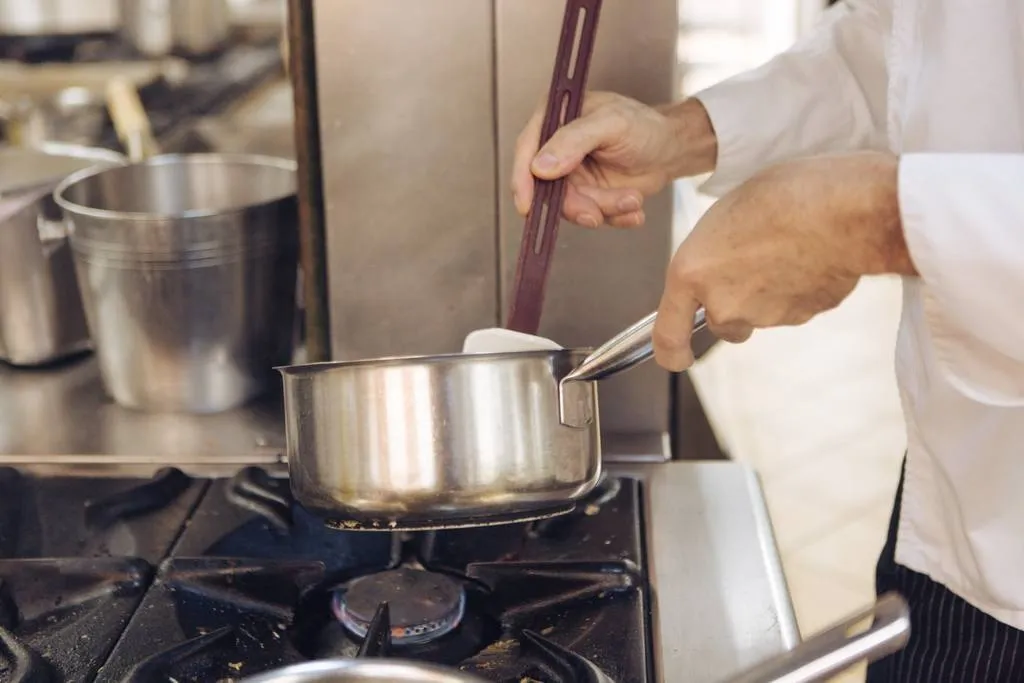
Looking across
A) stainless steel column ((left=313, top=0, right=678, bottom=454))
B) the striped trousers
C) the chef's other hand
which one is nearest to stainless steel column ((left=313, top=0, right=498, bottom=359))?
stainless steel column ((left=313, top=0, right=678, bottom=454))

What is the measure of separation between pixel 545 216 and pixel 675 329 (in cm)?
18

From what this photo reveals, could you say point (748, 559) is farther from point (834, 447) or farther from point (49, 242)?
point (834, 447)

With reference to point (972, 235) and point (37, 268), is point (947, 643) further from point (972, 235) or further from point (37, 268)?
point (37, 268)

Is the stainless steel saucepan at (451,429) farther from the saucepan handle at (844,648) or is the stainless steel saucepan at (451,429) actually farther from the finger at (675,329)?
the saucepan handle at (844,648)

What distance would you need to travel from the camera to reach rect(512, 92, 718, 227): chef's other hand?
0.79m

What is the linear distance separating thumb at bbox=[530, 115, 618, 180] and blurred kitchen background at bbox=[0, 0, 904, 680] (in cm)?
42

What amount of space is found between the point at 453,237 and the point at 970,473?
1.46 feet

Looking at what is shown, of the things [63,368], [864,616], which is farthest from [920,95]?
[63,368]

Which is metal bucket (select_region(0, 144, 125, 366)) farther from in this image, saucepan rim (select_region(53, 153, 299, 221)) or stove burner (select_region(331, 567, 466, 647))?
stove burner (select_region(331, 567, 466, 647))

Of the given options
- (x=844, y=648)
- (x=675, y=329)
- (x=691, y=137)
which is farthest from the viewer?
(x=691, y=137)

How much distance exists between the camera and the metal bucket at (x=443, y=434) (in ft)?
2.21

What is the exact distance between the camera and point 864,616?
55cm

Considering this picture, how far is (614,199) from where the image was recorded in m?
0.84

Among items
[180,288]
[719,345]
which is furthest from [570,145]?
[719,345]
